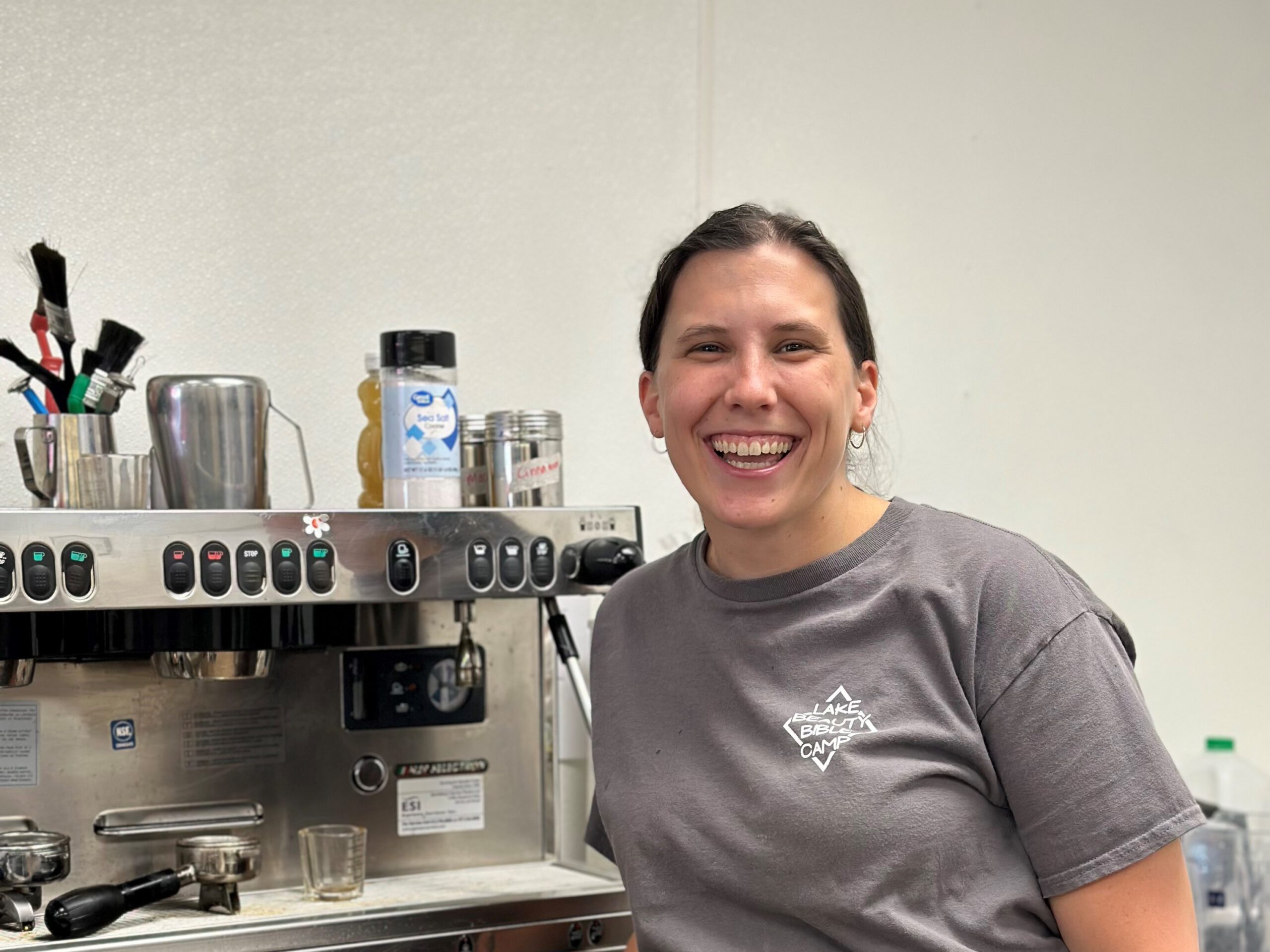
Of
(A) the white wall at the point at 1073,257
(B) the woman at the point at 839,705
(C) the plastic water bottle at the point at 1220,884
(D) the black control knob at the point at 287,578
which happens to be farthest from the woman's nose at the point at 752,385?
Answer: (C) the plastic water bottle at the point at 1220,884

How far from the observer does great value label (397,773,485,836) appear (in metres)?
1.66

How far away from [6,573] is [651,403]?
606 mm

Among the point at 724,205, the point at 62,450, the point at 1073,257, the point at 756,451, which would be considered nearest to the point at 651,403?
the point at 756,451

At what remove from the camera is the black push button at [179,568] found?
133cm

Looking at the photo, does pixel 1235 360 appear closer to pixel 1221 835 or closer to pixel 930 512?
pixel 1221 835

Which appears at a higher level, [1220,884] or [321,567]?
[321,567]

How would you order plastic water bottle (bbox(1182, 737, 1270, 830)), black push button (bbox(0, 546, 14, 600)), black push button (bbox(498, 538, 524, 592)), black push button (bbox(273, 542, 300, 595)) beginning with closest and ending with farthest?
black push button (bbox(0, 546, 14, 600)) < black push button (bbox(273, 542, 300, 595)) < black push button (bbox(498, 538, 524, 592)) < plastic water bottle (bbox(1182, 737, 1270, 830))

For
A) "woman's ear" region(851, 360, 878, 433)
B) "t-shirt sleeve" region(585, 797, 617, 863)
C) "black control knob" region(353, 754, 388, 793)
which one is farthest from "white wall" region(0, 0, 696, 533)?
"woman's ear" region(851, 360, 878, 433)

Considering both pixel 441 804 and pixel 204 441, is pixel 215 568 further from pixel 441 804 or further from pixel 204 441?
pixel 441 804

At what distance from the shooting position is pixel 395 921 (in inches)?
54.7

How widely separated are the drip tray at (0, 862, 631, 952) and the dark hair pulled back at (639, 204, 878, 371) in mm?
632

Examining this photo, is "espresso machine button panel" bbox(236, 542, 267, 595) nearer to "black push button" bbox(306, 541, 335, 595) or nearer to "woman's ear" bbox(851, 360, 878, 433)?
"black push button" bbox(306, 541, 335, 595)

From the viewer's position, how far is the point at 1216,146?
2400 millimetres

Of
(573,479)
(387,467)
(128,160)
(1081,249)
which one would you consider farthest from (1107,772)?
(1081,249)
